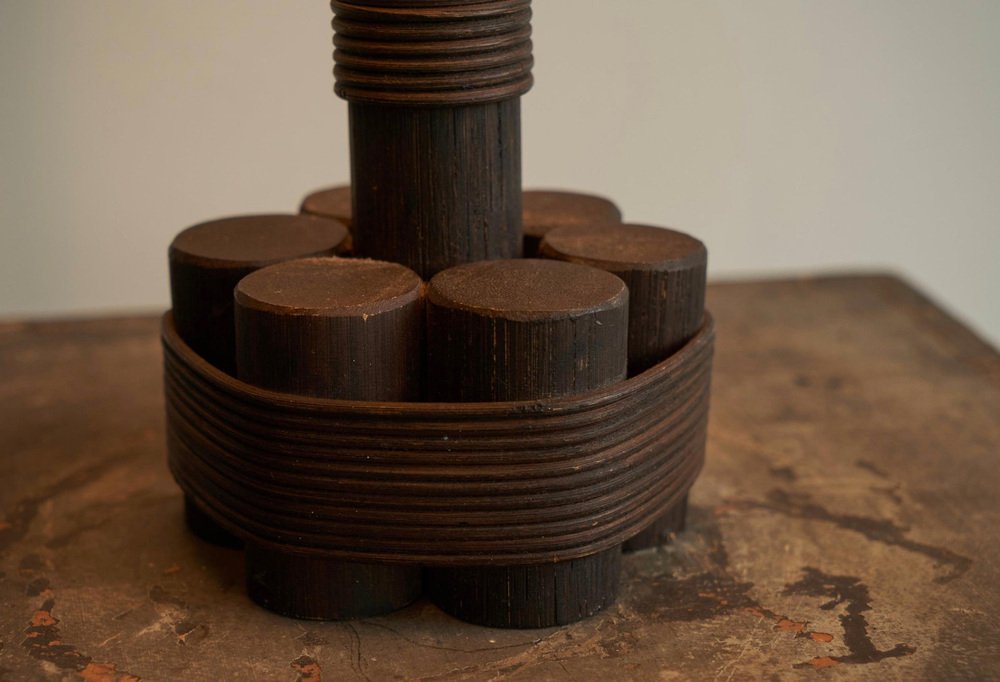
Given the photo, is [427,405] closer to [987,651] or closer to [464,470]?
[464,470]

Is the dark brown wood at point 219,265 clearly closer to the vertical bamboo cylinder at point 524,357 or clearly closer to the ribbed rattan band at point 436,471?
the ribbed rattan band at point 436,471

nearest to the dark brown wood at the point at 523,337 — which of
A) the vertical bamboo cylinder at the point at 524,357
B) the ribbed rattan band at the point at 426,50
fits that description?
the vertical bamboo cylinder at the point at 524,357

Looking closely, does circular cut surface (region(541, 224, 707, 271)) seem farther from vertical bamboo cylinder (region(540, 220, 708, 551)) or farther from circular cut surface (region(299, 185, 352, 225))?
circular cut surface (region(299, 185, 352, 225))

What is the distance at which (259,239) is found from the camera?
166 centimetres

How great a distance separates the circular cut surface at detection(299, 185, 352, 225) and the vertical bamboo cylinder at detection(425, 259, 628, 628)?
0.32m

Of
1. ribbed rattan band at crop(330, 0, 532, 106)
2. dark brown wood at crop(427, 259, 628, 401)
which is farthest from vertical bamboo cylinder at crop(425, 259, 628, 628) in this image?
ribbed rattan band at crop(330, 0, 532, 106)

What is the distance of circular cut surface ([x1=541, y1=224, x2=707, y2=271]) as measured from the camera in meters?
1.57

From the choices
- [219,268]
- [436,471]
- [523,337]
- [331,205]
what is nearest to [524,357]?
[523,337]

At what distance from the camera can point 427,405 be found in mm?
1391

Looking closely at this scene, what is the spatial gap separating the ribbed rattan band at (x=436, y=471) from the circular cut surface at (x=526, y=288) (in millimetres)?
93

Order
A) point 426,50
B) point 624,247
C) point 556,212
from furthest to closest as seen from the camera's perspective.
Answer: point 556,212
point 624,247
point 426,50

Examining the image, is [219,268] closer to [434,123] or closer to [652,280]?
[434,123]

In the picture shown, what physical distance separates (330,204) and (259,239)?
0.64ft

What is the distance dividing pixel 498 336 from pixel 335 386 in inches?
6.7
